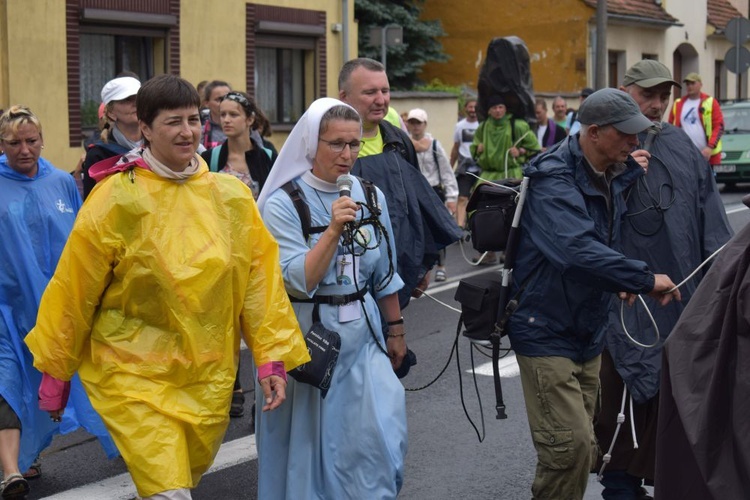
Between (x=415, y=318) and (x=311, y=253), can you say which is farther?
(x=415, y=318)

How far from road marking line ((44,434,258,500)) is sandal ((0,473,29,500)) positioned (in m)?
0.44

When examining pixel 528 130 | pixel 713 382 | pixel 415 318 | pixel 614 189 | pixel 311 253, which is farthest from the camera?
pixel 528 130

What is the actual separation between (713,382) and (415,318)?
763cm

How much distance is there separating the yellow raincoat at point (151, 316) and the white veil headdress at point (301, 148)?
1.55 ft

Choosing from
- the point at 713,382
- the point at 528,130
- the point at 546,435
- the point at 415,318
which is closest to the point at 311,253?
the point at 546,435

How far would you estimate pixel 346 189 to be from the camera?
4645 mm

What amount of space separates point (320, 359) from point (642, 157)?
1700 millimetres

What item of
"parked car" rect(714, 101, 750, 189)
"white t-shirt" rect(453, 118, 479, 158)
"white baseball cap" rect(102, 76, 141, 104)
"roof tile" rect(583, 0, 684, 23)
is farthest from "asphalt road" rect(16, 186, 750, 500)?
"roof tile" rect(583, 0, 684, 23)

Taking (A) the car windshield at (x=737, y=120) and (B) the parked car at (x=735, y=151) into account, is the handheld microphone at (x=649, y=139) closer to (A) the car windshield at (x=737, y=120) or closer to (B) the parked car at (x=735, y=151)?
(B) the parked car at (x=735, y=151)

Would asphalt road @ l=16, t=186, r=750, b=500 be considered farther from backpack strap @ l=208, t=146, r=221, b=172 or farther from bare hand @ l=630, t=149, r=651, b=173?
backpack strap @ l=208, t=146, r=221, b=172

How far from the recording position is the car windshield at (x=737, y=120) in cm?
2450

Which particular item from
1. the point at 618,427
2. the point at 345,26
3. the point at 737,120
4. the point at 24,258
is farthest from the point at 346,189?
the point at 737,120

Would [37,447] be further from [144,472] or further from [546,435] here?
[546,435]

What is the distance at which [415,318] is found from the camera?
35.7 feet
